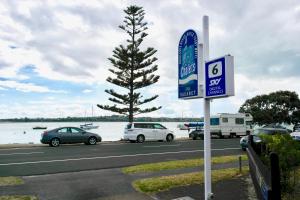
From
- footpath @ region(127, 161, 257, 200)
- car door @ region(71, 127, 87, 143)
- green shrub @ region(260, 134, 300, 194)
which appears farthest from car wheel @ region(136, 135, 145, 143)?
green shrub @ region(260, 134, 300, 194)

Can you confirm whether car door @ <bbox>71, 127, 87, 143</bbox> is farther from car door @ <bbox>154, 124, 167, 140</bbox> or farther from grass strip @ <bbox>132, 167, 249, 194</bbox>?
grass strip @ <bbox>132, 167, 249, 194</bbox>

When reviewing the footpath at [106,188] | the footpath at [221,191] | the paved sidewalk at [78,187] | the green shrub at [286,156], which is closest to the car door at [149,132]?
the paved sidewalk at [78,187]

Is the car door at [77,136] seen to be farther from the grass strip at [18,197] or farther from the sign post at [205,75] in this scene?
the sign post at [205,75]

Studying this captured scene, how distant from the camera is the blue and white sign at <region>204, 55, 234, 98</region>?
599 cm

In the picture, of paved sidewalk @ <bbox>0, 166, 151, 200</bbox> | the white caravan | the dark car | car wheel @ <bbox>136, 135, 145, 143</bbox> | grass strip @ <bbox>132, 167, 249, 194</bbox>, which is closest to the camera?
paved sidewalk @ <bbox>0, 166, 151, 200</bbox>

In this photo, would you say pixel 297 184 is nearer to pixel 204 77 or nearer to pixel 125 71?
pixel 204 77

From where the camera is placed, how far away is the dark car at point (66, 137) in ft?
85.0

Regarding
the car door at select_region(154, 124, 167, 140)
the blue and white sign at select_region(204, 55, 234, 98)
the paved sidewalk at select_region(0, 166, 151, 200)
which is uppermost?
the blue and white sign at select_region(204, 55, 234, 98)

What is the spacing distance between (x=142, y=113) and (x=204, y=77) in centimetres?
3427

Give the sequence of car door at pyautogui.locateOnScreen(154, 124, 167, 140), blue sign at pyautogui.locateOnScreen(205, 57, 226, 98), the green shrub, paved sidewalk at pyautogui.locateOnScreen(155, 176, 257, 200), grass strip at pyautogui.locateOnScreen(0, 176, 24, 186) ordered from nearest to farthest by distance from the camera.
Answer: blue sign at pyautogui.locateOnScreen(205, 57, 226, 98) < the green shrub < paved sidewalk at pyautogui.locateOnScreen(155, 176, 257, 200) < grass strip at pyautogui.locateOnScreen(0, 176, 24, 186) < car door at pyautogui.locateOnScreen(154, 124, 167, 140)

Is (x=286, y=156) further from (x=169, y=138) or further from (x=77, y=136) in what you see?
(x=169, y=138)

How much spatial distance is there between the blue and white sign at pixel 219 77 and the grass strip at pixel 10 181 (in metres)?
6.88

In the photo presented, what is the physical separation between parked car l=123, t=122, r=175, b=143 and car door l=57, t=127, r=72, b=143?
559 centimetres

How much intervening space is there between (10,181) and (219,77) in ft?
25.2
